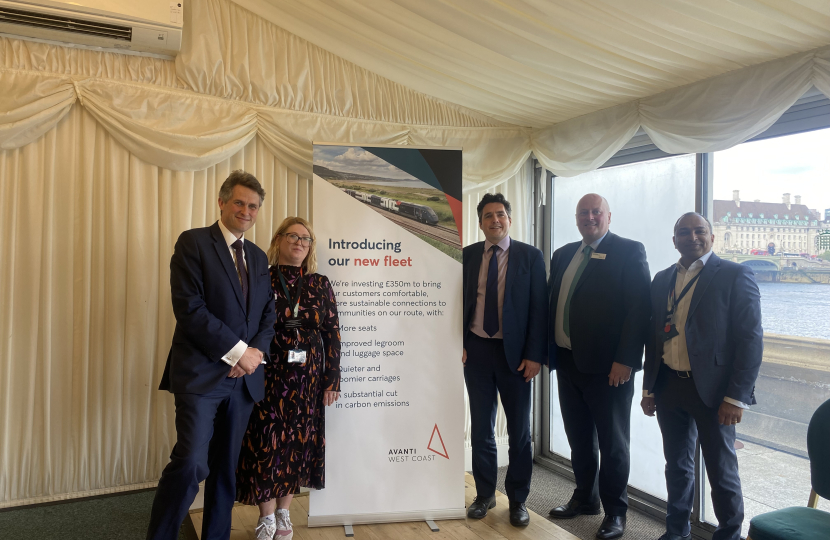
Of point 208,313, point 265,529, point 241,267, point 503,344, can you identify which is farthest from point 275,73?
point 265,529

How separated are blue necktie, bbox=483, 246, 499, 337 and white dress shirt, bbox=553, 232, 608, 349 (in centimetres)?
40

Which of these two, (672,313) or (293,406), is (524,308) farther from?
(293,406)

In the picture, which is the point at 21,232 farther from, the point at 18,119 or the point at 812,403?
the point at 812,403

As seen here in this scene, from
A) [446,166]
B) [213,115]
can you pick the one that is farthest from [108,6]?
[446,166]

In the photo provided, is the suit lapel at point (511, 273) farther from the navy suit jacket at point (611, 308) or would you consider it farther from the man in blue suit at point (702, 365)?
the man in blue suit at point (702, 365)

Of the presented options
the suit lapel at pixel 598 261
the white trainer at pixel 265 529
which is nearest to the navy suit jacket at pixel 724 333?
the suit lapel at pixel 598 261

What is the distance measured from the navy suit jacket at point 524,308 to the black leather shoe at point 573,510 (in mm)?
932

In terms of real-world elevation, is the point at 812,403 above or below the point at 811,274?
below

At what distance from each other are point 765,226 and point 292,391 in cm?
270

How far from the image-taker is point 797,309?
2.78 m

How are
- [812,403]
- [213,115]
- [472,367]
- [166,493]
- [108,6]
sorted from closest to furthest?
[166,493] → [812,403] → [108,6] → [472,367] → [213,115]

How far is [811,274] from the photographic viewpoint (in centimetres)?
A: 272

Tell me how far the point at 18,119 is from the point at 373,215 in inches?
79.8

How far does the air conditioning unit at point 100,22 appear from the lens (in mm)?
2832
